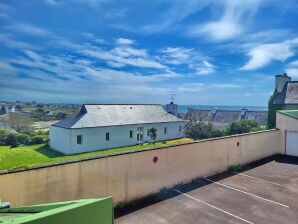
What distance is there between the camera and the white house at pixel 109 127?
1184 inches

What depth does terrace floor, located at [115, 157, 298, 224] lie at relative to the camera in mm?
7180

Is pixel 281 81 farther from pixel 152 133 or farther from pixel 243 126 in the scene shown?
pixel 152 133

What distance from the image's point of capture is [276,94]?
29.6m

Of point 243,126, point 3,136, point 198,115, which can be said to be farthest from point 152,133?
point 3,136

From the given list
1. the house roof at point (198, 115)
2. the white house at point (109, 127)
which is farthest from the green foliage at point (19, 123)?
the house roof at point (198, 115)

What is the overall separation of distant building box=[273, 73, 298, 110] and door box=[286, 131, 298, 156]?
12.9 metres

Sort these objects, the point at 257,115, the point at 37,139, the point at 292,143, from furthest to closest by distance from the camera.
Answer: the point at 257,115 → the point at 37,139 → the point at 292,143

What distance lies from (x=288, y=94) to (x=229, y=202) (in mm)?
24431

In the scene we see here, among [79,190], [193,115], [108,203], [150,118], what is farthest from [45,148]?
[108,203]

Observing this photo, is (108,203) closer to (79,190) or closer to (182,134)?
(79,190)

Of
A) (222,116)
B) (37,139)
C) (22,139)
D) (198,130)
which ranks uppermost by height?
(222,116)

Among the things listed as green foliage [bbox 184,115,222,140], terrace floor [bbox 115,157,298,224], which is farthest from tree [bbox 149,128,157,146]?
terrace floor [bbox 115,157,298,224]

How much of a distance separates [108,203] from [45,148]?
34.6 metres

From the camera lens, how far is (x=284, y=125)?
15.9m
